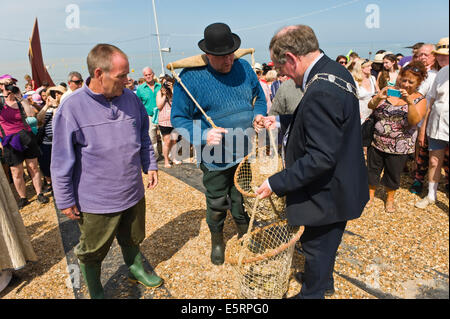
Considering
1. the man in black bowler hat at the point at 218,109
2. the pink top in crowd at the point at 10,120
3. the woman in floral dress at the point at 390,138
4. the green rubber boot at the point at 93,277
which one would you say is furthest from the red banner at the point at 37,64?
the woman in floral dress at the point at 390,138

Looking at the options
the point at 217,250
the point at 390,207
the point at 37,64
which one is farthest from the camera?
the point at 37,64

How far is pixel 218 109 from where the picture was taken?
270 centimetres

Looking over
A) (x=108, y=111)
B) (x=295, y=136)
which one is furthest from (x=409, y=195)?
(x=108, y=111)

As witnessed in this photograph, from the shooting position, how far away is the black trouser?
2.07 m

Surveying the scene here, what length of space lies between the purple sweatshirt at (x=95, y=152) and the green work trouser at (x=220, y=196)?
2.63 ft

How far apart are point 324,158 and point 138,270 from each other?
7.38 feet

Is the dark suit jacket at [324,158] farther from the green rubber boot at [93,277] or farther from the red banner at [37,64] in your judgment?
the red banner at [37,64]

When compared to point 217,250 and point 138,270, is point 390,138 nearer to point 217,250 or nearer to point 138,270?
point 217,250

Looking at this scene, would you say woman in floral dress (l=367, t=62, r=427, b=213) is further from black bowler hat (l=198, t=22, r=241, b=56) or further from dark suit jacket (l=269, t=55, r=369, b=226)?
black bowler hat (l=198, t=22, r=241, b=56)

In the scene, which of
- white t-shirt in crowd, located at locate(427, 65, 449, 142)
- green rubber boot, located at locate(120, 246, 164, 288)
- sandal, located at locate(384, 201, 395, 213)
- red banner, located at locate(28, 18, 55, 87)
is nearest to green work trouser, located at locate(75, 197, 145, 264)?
green rubber boot, located at locate(120, 246, 164, 288)

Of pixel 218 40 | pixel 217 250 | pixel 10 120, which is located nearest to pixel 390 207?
pixel 217 250

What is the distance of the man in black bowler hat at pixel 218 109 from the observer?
8.36ft

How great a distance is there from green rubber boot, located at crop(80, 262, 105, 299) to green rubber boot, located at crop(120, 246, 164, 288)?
1.24 feet
